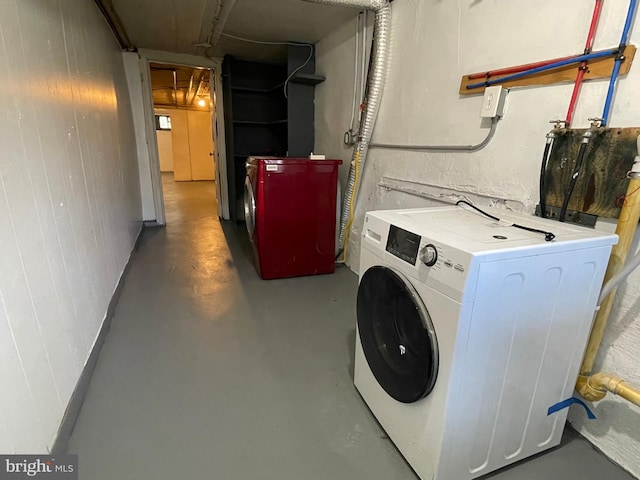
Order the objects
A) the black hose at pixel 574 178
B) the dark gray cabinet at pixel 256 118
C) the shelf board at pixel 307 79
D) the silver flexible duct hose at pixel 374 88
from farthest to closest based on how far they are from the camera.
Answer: the dark gray cabinet at pixel 256 118 < the shelf board at pixel 307 79 < the silver flexible duct hose at pixel 374 88 < the black hose at pixel 574 178

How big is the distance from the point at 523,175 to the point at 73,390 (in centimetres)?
213

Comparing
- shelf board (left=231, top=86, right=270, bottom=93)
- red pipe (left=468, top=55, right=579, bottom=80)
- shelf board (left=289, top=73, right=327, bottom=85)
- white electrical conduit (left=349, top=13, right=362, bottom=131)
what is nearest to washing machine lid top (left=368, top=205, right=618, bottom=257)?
red pipe (left=468, top=55, right=579, bottom=80)

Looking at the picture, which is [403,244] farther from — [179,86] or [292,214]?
[179,86]

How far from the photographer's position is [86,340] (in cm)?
160

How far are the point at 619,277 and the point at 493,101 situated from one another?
89cm

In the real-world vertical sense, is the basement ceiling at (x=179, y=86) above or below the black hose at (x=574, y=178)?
above

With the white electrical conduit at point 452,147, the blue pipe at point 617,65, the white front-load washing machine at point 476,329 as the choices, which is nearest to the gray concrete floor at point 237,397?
the white front-load washing machine at point 476,329

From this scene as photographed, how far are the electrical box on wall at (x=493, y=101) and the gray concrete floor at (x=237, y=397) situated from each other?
4.56ft

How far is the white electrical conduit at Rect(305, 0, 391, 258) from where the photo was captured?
6.97 ft

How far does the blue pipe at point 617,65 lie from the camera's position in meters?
1.07

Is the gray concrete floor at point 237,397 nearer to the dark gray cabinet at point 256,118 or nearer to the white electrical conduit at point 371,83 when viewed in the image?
the white electrical conduit at point 371,83

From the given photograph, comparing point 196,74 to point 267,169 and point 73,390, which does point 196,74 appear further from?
point 73,390

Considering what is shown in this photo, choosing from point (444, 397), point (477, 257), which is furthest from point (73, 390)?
point (477, 257)

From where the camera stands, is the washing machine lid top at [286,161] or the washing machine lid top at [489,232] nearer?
the washing machine lid top at [489,232]
